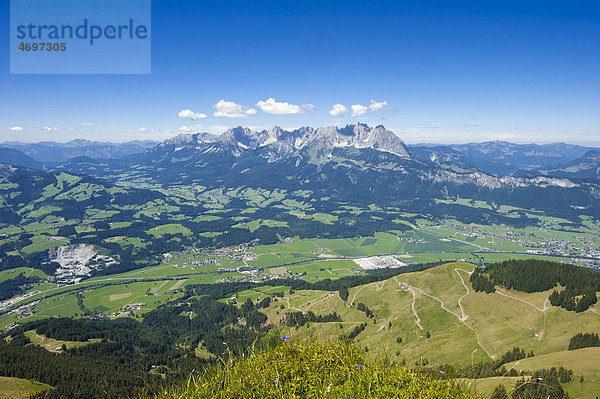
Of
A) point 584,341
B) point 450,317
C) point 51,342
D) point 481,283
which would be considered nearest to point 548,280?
point 481,283

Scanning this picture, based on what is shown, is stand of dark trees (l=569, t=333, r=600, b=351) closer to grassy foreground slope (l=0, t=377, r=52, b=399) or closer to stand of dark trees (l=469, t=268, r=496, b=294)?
stand of dark trees (l=469, t=268, r=496, b=294)

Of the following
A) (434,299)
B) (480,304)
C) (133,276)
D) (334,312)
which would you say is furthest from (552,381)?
(133,276)

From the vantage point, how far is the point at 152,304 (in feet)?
476

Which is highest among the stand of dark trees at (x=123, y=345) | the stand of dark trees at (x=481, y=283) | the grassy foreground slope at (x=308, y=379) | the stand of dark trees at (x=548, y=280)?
the grassy foreground slope at (x=308, y=379)

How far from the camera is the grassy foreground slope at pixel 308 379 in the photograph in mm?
6137

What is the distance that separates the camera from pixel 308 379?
661cm

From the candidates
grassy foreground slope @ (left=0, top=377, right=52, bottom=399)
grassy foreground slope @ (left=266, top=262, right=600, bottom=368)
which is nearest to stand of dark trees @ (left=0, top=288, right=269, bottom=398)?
grassy foreground slope @ (left=0, top=377, right=52, bottom=399)

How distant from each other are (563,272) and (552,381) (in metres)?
65.8

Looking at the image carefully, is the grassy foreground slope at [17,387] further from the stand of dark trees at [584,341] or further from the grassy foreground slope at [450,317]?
the stand of dark trees at [584,341]

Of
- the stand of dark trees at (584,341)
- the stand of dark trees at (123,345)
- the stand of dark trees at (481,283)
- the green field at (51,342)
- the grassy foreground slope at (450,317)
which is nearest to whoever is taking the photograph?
the stand of dark trees at (584,341)

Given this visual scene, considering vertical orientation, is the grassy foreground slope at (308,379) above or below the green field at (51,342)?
above

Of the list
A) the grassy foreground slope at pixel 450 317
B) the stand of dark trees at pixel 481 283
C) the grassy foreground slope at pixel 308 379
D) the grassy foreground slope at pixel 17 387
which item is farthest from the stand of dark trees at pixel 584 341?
the grassy foreground slope at pixel 17 387

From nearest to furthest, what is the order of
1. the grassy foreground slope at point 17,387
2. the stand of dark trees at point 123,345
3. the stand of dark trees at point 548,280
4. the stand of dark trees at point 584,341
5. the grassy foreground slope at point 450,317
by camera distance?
the grassy foreground slope at point 17,387, the stand of dark trees at point 584,341, the stand of dark trees at point 123,345, the grassy foreground slope at point 450,317, the stand of dark trees at point 548,280

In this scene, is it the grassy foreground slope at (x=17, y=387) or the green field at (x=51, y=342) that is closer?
the grassy foreground slope at (x=17, y=387)
